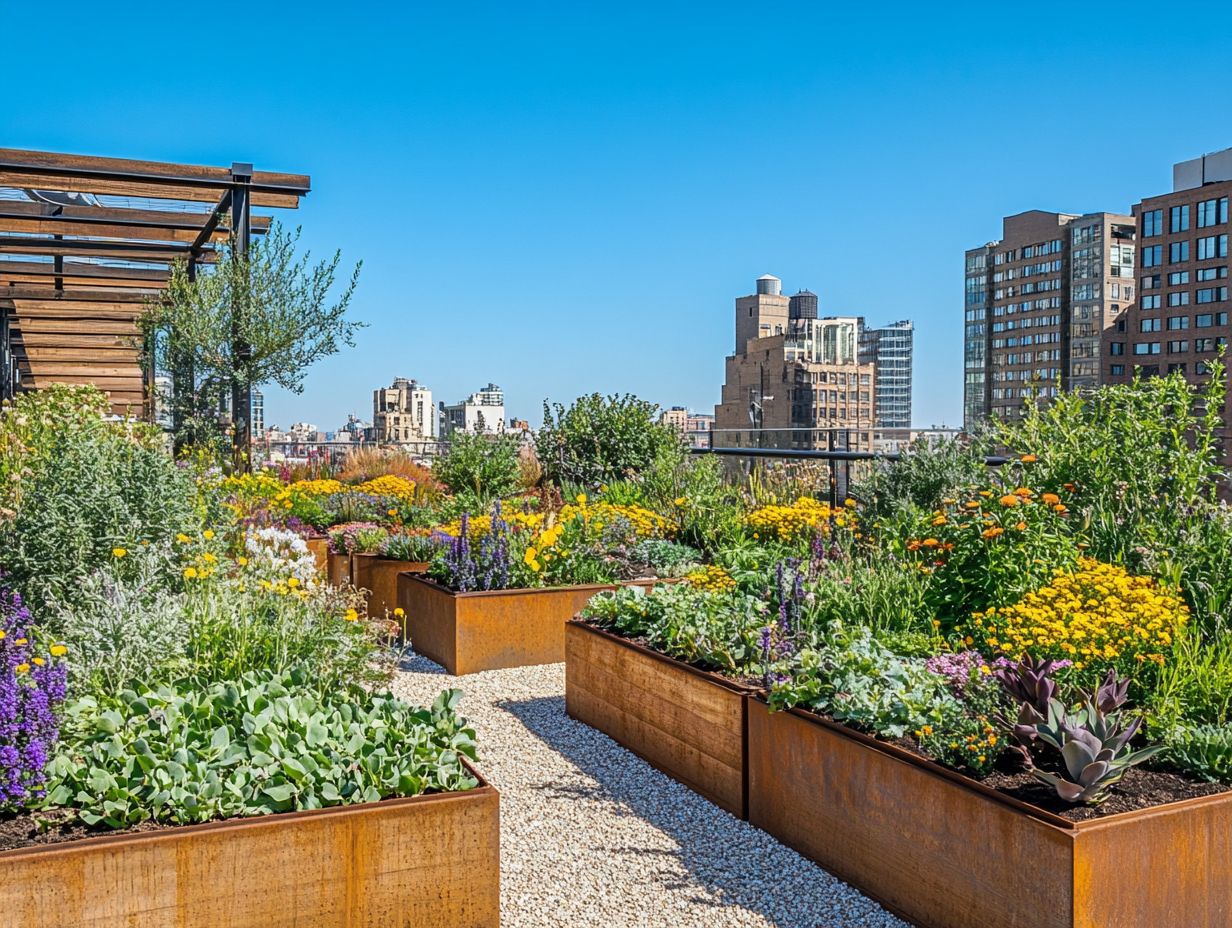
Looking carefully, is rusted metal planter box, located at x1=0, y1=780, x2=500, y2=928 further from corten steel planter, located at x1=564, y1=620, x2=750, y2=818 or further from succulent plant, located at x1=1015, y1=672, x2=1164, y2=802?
succulent plant, located at x1=1015, y1=672, x2=1164, y2=802

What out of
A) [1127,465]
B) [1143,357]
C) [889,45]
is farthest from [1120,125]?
[1127,465]

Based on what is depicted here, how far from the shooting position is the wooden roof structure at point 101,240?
10312 millimetres

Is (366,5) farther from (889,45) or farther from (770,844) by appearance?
(770,844)

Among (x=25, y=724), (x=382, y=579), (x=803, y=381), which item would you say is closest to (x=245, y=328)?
(x=382, y=579)

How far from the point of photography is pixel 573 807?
3531 millimetres

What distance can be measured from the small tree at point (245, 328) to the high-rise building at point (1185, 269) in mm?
96179

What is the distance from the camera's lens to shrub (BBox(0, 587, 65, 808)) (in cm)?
244

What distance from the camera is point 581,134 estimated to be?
80.0ft

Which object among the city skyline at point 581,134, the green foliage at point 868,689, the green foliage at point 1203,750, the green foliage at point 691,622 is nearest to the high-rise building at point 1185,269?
the city skyline at point 581,134

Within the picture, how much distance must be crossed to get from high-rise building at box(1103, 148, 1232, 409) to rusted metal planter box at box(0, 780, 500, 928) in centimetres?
10193

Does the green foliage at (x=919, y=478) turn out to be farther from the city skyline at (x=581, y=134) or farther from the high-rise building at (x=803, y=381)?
the high-rise building at (x=803, y=381)

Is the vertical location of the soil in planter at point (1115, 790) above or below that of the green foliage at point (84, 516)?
below

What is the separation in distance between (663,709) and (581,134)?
22.3 m

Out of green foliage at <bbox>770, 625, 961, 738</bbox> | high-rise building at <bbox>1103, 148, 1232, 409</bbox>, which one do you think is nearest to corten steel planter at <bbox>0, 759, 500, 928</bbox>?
green foliage at <bbox>770, 625, 961, 738</bbox>
